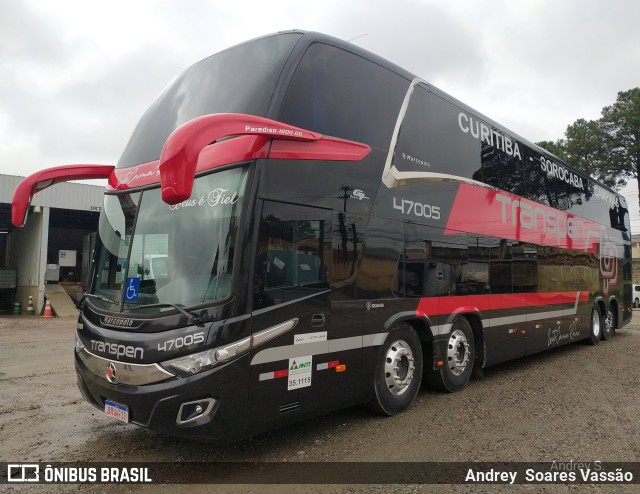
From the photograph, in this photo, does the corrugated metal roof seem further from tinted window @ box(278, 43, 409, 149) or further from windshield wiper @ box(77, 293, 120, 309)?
tinted window @ box(278, 43, 409, 149)

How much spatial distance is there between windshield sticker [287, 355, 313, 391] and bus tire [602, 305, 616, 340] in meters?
10.9

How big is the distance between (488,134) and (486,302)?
109 inches

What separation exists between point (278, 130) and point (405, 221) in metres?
2.24

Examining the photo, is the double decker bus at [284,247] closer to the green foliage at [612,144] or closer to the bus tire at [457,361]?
the bus tire at [457,361]

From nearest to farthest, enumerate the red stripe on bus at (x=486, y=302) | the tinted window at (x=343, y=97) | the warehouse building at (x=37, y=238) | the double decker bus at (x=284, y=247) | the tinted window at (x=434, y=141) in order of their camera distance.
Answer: the double decker bus at (x=284, y=247)
the tinted window at (x=343, y=97)
the tinted window at (x=434, y=141)
the red stripe on bus at (x=486, y=302)
the warehouse building at (x=37, y=238)

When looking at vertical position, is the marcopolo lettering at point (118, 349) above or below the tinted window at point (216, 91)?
below

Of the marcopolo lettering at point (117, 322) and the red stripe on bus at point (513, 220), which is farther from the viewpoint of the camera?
the red stripe on bus at point (513, 220)

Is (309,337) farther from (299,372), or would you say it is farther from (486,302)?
(486,302)

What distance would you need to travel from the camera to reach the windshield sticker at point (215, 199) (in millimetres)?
4086

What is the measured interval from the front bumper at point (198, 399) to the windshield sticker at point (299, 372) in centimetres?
49

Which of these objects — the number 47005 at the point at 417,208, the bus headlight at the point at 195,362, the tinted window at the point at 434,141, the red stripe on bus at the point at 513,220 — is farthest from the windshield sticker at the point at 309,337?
the red stripe on bus at the point at 513,220

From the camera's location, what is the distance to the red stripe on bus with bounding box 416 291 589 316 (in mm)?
6109

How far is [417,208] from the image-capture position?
19.7 ft

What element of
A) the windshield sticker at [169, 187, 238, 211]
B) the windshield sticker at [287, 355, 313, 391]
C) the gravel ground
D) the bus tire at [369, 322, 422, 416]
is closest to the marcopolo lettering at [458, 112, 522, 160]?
the bus tire at [369, 322, 422, 416]
